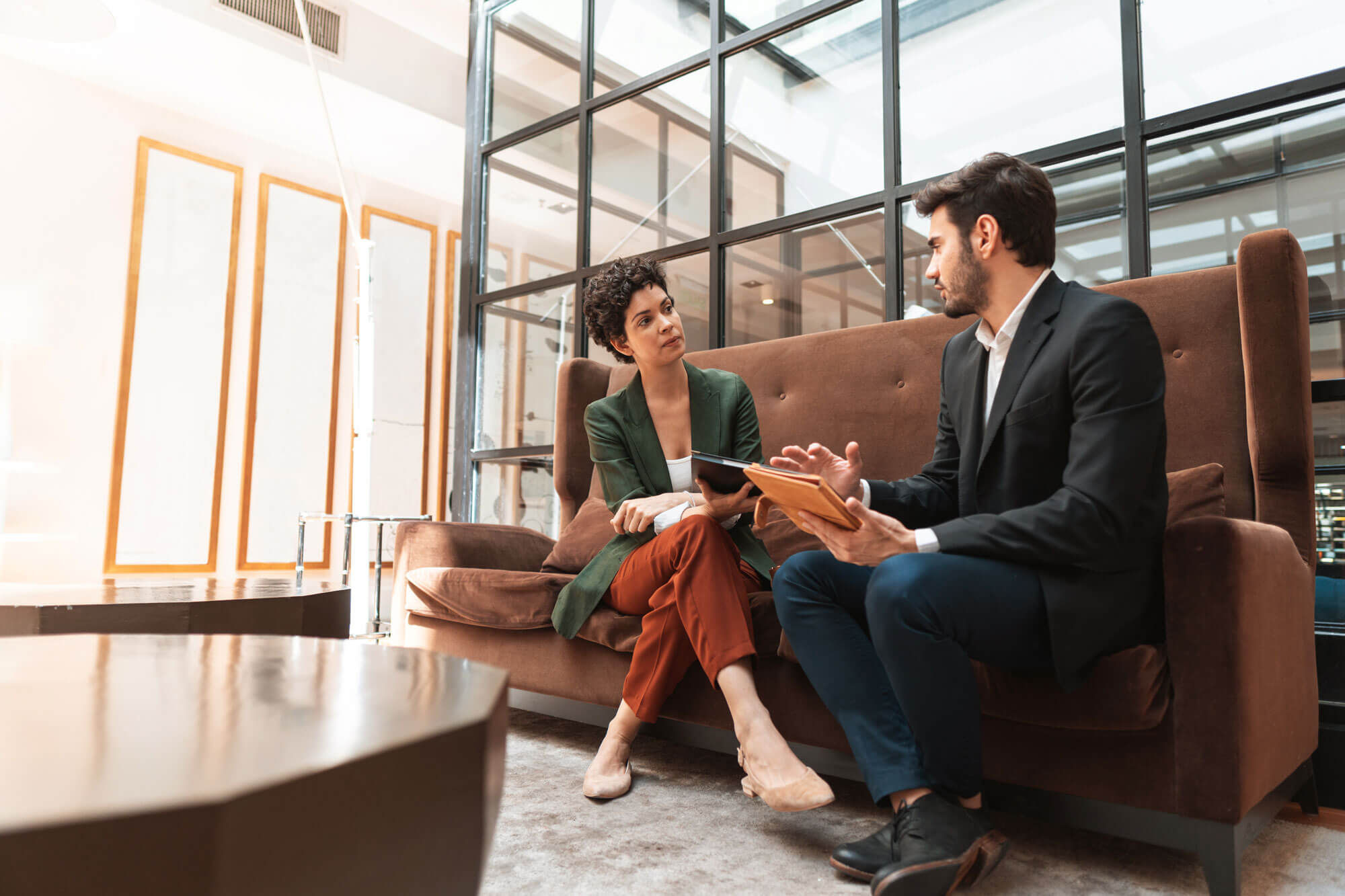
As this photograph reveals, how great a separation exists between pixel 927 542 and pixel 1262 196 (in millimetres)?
1525

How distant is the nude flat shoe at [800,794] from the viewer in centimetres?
133

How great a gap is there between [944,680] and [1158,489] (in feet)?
1.36

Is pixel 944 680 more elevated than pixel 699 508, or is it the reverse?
pixel 699 508

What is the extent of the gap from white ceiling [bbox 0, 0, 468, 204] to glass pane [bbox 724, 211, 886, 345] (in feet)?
11.0

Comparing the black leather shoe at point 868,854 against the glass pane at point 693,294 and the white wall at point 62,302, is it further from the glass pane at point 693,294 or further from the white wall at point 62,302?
the white wall at point 62,302

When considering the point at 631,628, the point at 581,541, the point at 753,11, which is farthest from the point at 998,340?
the point at 753,11

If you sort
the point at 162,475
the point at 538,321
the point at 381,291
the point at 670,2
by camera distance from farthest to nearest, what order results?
the point at 381,291
the point at 162,475
the point at 538,321
the point at 670,2

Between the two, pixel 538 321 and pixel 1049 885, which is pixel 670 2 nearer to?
pixel 538 321

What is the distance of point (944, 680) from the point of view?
1.19 m

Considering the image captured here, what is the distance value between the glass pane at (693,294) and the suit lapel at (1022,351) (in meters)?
1.79

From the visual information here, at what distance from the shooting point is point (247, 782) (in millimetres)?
402

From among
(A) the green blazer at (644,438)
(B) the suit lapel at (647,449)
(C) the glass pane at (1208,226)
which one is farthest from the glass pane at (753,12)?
(B) the suit lapel at (647,449)

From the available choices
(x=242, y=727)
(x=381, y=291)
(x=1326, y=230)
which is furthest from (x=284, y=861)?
(x=381, y=291)

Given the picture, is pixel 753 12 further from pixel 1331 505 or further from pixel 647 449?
pixel 1331 505
